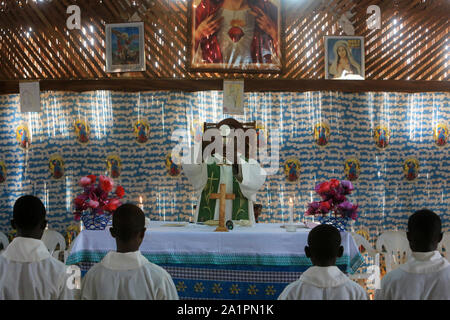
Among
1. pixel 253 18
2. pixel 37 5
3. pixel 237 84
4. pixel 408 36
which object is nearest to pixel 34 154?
pixel 37 5

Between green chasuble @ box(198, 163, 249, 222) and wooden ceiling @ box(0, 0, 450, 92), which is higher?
wooden ceiling @ box(0, 0, 450, 92)

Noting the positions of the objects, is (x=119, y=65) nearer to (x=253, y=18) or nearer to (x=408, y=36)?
(x=253, y=18)

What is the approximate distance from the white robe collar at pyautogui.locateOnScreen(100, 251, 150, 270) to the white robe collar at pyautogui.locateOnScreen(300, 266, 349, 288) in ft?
2.53

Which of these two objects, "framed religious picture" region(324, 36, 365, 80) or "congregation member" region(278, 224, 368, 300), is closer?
"congregation member" region(278, 224, 368, 300)

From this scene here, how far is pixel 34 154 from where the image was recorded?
22.5 feet

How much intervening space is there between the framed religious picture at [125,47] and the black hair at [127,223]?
503 centimetres

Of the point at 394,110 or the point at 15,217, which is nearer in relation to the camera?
the point at 15,217

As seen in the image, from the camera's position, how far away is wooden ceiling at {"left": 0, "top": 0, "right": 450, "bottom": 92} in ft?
22.8

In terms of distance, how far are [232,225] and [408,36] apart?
4589 millimetres

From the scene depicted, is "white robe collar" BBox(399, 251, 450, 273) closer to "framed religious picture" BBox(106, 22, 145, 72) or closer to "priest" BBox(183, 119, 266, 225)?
"priest" BBox(183, 119, 266, 225)

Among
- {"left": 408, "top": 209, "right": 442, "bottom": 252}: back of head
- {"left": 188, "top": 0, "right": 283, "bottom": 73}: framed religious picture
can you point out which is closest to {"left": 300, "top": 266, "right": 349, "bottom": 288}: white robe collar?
{"left": 408, "top": 209, "right": 442, "bottom": 252}: back of head

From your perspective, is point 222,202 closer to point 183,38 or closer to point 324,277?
point 324,277

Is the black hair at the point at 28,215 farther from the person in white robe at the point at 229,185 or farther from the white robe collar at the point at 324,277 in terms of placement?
the person in white robe at the point at 229,185

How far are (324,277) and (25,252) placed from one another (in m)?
1.45
